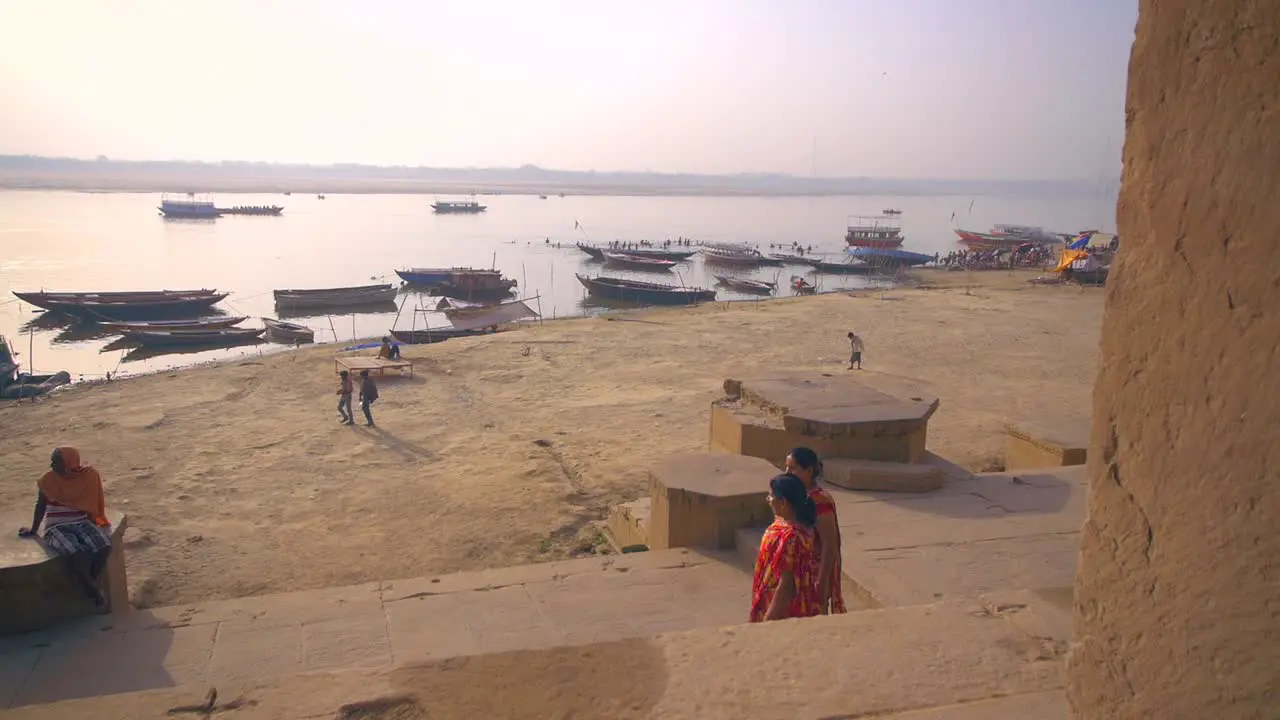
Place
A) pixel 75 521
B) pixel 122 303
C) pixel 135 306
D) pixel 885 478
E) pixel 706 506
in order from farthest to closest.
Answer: pixel 135 306 → pixel 122 303 → pixel 885 478 → pixel 706 506 → pixel 75 521

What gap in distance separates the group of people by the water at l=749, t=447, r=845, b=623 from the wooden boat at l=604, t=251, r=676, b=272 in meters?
47.3

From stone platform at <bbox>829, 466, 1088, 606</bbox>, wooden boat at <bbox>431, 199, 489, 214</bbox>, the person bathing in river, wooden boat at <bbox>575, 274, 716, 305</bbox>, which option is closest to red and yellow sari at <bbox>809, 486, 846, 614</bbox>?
stone platform at <bbox>829, 466, 1088, 606</bbox>

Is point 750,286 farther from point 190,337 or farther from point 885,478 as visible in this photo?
point 885,478

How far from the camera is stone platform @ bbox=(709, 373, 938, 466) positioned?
22.7 ft

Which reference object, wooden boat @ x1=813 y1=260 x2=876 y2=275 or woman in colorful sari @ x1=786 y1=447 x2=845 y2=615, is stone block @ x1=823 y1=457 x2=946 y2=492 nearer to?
woman in colorful sari @ x1=786 y1=447 x2=845 y2=615

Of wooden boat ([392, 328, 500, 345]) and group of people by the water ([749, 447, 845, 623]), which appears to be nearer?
group of people by the water ([749, 447, 845, 623])

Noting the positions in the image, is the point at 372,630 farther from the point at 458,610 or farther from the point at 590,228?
the point at 590,228

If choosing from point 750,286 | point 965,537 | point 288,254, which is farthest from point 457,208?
point 965,537

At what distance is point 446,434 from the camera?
1252 centimetres

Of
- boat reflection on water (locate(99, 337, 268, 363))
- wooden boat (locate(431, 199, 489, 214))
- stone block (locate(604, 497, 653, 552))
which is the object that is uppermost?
wooden boat (locate(431, 199, 489, 214))

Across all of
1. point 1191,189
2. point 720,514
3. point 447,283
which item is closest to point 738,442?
point 720,514

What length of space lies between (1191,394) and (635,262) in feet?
166

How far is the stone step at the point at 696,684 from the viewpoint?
277 centimetres

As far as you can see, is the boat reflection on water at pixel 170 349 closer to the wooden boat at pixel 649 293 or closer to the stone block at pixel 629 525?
the wooden boat at pixel 649 293
